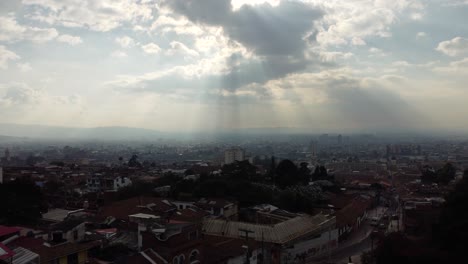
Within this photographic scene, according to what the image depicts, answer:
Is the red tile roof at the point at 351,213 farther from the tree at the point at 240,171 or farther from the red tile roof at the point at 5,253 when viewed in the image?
the red tile roof at the point at 5,253

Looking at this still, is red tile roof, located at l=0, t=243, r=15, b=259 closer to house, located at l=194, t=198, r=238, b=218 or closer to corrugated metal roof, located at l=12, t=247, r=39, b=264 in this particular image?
corrugated metal roof, located at l=12, t=247, r=39, b=264

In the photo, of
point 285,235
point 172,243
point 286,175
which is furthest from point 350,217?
point 172,243

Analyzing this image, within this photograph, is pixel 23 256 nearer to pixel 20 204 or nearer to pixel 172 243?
pixel 172 243

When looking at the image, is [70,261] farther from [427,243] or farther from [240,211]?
[240,211]

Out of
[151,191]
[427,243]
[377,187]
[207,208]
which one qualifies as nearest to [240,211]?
[207,208]

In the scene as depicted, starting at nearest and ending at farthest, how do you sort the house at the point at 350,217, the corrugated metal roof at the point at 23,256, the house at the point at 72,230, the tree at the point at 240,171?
1. the corrugated metal roof at the point at 23,256
2. the house at the point at 72,230
3. the house at the point at 350,217
4. the tree at the point at 240,171

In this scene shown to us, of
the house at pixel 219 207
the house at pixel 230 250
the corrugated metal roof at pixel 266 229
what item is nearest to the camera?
the house at pixel 230 250

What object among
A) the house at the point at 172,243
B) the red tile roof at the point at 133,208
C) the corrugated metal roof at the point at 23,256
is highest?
the corrugated metal roof at the point at 23,256

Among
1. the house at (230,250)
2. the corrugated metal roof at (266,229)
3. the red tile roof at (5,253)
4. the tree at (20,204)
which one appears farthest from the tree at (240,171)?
the red tile roof at (5,253)
